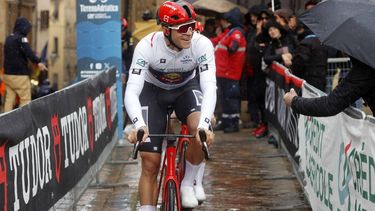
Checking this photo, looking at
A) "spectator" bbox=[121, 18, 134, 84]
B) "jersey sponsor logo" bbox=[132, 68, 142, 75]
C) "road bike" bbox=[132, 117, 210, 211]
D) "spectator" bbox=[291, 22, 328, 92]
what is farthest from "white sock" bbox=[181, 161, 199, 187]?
"spectator" bbox=[121, 18, 134, 84]

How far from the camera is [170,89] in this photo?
8.02 meters

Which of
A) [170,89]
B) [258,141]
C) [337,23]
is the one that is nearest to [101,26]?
[258,141]

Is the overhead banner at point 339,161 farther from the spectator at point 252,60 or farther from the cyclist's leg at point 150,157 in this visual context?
the spectator at point 252,60

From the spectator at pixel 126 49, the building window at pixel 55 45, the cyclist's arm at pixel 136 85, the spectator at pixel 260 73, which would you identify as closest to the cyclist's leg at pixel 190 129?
the cyclist's arm at pixel 136 85

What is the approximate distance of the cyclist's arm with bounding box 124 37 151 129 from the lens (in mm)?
7258

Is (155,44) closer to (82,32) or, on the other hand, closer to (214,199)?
(214,199)

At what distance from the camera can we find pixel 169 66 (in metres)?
7.79

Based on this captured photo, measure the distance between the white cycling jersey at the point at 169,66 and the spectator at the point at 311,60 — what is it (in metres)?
4.60

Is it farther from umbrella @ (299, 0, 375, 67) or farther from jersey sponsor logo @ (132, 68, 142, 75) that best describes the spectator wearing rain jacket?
umbrella @ (299, 0, 375, 67)

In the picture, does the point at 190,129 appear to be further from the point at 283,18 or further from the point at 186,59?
the point at 283,18

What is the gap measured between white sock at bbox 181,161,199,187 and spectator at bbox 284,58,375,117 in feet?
4.97

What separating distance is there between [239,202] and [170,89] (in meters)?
2.71

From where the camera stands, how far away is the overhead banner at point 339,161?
6.22m

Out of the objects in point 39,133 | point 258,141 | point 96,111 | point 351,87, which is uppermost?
point 351,87
